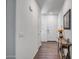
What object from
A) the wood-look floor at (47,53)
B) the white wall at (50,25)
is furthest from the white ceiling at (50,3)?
the white wall at (50,25)

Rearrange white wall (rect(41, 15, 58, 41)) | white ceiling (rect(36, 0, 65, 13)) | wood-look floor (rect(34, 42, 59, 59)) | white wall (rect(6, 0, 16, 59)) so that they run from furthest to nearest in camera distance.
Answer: white wall (rect(41, 15, 58, 41)), white ceiling (rect(36, 0, 65, 13)), wood-look floor (rect(34, 42, 59, 59)), white wall (rect(6, 0, 16, 59))

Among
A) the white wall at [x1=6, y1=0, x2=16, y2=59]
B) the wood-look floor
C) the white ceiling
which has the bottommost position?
the wood-look floor

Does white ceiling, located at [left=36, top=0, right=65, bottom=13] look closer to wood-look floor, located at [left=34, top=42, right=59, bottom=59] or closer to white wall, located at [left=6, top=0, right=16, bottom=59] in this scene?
wood-look floor, located at [left=34, top=42, right=59, bottom=59]

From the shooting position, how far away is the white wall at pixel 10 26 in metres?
3.02

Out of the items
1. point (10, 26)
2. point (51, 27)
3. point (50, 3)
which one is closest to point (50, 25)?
point (51, 27)

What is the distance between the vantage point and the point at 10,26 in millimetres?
3037

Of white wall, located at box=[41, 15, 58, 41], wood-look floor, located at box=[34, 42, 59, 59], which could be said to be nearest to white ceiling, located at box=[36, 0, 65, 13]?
wood-look floor, located at box=[34, 42, 59, 59]

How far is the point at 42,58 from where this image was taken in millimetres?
5410

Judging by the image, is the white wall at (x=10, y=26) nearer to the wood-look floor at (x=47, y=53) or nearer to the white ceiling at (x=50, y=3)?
the wood-look floor at (x=47, y=53)

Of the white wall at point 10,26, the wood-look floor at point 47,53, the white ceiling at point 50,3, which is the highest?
the white ceiling at point 50,3

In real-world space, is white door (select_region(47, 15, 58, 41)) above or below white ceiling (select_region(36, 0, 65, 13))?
below

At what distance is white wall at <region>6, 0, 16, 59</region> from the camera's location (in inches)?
119

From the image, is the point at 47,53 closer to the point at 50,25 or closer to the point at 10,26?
the point at 10,26
